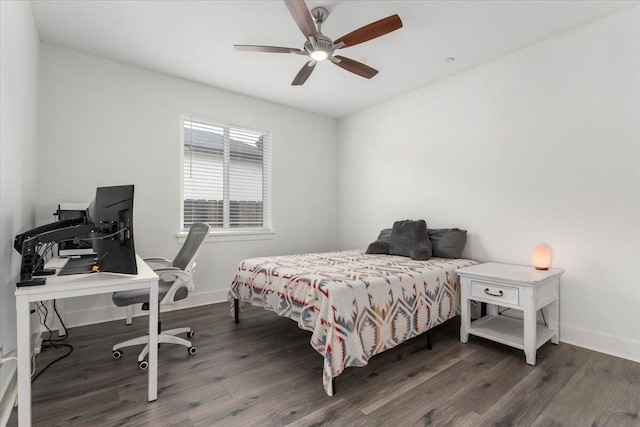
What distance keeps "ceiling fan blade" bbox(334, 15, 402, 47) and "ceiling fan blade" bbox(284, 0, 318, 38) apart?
0.26 metres

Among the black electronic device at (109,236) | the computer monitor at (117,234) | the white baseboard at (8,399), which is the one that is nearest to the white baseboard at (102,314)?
the white baseboard at (8,399)

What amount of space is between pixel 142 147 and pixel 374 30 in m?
2.67

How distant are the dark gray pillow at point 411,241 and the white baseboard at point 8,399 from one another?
10.2 feet

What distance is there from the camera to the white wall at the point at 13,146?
176cm

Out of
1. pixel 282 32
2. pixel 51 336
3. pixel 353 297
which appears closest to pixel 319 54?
pixel 282 32

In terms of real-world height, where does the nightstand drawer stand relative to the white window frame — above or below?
below

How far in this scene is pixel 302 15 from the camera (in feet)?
6.53

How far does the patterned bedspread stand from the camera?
6.32 feet

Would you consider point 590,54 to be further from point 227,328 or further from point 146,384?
point 146,384

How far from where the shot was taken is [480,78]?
327 cm

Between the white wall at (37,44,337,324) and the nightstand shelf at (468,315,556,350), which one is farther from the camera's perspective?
the white wall at (37,44,337,324)

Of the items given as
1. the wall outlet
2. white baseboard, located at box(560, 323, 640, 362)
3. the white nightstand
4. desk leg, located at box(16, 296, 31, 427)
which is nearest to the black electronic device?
desk leg, located at box(16, 296, 31, 427)

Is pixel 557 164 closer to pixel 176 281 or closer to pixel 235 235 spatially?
pixel 176 281

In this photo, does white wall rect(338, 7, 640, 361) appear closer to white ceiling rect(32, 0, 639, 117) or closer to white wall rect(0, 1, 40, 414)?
white ceiling rect(32, 0, 639, 117)
